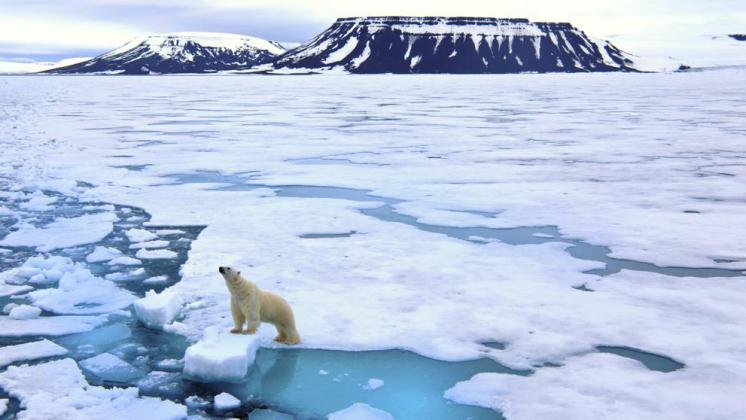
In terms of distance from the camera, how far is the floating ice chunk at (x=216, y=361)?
4.16 m

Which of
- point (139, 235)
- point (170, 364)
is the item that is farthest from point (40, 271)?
point (170, 364)

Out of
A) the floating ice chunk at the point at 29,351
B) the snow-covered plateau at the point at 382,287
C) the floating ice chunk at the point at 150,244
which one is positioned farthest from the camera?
the floating ice chunk at the point at 150,244

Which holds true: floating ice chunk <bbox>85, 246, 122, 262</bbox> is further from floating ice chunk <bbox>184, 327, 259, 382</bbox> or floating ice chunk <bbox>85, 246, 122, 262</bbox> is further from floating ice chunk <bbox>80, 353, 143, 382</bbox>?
floating ice chunk <bbox>184, 327, 259, 382</bbox>

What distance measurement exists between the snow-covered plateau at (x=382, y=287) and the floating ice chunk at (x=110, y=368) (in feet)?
0.05

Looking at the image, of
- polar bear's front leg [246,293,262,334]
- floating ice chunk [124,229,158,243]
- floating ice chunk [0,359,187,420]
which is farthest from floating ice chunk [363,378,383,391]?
floating ice chunk [124,229,158,243]

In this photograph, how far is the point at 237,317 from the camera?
183 inches

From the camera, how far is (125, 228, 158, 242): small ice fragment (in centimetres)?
738

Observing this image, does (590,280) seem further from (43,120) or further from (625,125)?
(43,120)

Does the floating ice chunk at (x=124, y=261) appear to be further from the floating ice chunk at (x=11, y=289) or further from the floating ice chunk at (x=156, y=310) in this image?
the floating ice chunk at (x=156, y=310)

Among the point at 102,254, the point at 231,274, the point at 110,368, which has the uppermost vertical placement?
the point at 231,274

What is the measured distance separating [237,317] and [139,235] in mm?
3341

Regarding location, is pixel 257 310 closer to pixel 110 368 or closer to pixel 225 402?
pixel 225 402

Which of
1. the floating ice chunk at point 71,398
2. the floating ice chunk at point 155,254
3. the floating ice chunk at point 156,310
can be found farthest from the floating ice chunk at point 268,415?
the floating ice chunk at point 155,254

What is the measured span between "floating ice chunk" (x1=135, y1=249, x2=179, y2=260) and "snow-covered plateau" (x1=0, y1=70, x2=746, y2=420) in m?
0.02
